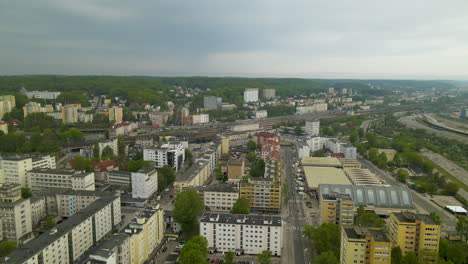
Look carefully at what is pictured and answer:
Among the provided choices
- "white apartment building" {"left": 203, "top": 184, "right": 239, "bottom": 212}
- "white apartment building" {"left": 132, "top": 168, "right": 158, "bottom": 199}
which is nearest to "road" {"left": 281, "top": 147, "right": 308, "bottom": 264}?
"white apartment building" {"left": 203, "top": 184, "right": 239, "bottom": 212}

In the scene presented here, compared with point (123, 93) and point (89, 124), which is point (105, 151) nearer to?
point (89, 124)

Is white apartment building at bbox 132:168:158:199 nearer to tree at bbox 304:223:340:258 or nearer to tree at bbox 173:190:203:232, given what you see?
tree at bbox 173:190:203:232

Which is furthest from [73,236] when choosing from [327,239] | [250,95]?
[250,95]

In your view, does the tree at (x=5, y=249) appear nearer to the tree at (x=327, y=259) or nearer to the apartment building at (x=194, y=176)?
the apartment building at (x=194, y=176)

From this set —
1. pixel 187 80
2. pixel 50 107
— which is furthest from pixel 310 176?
pixel 187 80

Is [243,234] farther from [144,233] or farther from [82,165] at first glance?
[82,165]

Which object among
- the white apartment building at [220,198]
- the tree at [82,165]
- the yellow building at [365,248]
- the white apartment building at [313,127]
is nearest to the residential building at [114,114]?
the tree at [82,165]

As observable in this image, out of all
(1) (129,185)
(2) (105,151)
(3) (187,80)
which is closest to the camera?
(1) (129,185)
